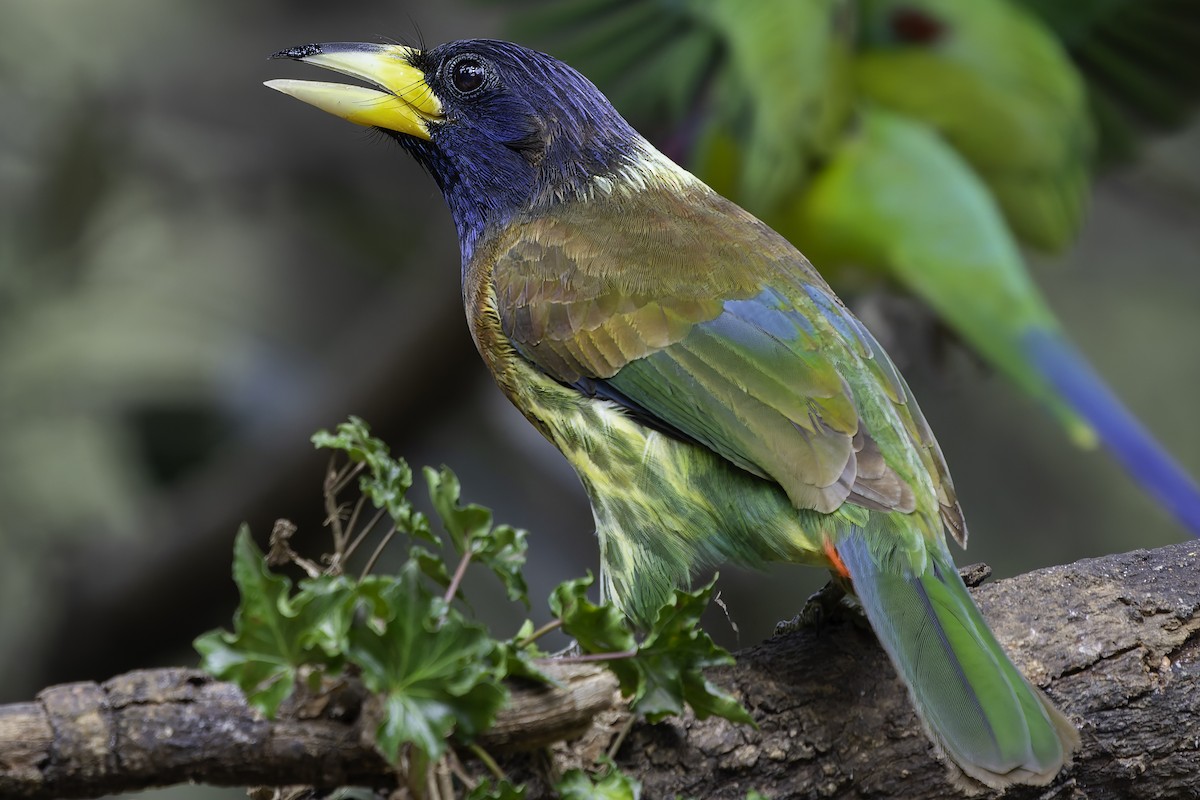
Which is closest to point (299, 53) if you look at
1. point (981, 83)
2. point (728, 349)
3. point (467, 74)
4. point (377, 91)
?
point (377, 91)

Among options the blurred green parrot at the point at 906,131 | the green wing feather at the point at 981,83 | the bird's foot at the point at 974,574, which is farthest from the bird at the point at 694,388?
the green wing feather at the point at 981,83

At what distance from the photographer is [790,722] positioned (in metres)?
2.16

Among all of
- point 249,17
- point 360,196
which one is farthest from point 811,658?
point 249,17

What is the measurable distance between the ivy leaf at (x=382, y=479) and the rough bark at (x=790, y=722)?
1.01 ft

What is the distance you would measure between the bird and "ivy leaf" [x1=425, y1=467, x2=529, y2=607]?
1.31 ft

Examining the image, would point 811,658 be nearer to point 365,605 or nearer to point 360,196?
point 365,605

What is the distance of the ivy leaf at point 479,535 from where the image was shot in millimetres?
1916

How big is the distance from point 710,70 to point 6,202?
9.80ft

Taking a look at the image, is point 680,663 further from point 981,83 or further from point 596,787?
point 981,83

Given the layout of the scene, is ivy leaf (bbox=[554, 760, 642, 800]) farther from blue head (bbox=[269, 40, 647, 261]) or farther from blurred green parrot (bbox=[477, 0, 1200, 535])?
blurred green parrot (bbox=[477, 0, 1200, 535])

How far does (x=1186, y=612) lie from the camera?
2.34 m

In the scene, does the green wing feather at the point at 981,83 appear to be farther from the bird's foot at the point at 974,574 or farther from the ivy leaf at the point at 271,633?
the ivy leaf at the point at 271,633

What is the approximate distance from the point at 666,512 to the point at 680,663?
449 mm

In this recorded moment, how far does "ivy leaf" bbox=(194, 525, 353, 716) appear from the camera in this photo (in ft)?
5.23
